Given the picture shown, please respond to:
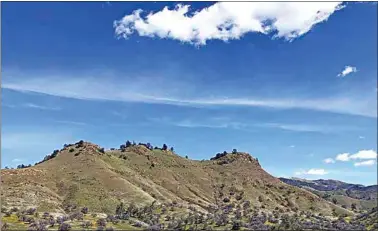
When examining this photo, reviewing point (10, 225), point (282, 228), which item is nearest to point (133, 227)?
point (10, 225)

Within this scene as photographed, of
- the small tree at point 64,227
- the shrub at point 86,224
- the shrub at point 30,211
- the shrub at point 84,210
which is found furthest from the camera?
the shrub at point 84,210

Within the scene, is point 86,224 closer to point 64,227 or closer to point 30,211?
point 64,227

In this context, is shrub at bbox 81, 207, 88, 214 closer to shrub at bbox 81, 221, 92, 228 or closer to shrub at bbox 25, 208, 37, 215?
shrub at bbox 25, 208, 37, 215

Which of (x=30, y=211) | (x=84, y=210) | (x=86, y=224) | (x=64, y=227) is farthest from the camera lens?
(x=84, y=210)

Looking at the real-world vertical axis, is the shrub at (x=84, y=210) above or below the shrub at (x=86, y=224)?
above

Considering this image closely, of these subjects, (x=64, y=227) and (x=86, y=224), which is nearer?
(x=64, y=227)

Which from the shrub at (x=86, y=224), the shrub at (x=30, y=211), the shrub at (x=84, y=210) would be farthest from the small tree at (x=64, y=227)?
the shrub at (x=84, y=210)

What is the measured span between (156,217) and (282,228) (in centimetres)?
5589

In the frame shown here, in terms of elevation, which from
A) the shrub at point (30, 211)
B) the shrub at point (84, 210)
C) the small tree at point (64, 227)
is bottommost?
the small tree at point (64, 227)

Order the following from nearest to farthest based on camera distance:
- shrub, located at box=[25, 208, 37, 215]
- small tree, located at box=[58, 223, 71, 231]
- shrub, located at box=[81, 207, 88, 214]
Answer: small tree, located at box=[58, 223, 71, 231] < shrub, located at box=[25, 208, 37, 215] < shrub, located at box=[81, 207, 88, 214]

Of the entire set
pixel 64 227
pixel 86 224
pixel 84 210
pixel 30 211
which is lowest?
pixel 64 227

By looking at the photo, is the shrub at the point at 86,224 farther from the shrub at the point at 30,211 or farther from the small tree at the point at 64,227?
the shrub at the point at 30,211

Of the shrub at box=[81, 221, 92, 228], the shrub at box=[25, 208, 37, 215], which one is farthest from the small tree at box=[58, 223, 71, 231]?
the shrub at box=[25, 208, 37, 215]

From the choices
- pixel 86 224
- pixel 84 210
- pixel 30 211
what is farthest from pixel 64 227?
pixel 84 210
